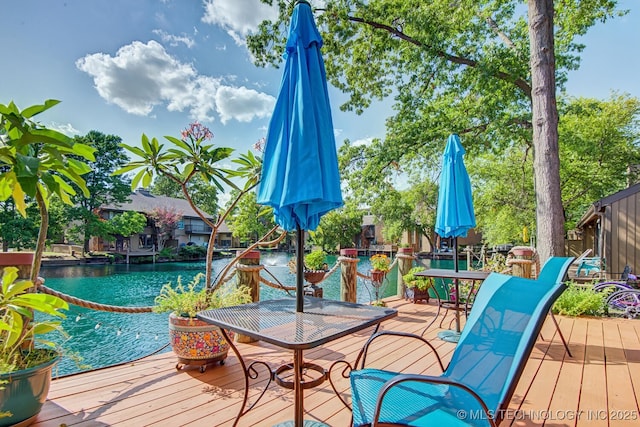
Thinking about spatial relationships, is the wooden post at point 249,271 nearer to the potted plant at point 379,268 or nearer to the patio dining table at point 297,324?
the patio dining table at point 297,324

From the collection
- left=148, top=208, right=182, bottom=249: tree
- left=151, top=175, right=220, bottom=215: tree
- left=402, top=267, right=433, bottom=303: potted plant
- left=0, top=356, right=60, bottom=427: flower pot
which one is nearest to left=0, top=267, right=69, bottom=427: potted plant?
left=0, top=356, right=60, bottom=427: flower pot

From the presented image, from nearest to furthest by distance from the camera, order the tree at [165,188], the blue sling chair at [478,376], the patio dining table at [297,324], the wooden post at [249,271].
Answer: the blue sling chair at [478,376], the patio dining table at [297,324], the wooden post at [249,271], the tree at [165,188]

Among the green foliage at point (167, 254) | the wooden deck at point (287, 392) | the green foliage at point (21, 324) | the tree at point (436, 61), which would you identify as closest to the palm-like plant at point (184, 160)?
the wooden deck at point (287, 392)

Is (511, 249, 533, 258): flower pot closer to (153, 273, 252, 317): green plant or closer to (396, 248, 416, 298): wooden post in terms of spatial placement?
(396, 248, 416, 298): wooden post

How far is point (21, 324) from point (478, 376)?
8.09 ft

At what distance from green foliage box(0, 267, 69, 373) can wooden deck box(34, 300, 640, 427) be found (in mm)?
400

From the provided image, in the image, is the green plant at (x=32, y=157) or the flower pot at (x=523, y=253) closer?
the green plant at (x=32, y=157)

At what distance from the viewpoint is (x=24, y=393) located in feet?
6.10

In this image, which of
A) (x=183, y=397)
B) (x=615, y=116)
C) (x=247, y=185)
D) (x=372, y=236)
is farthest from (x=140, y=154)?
(x=372, y=236)

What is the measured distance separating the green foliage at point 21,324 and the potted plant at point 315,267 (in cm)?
330

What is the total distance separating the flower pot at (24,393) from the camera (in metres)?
1.80

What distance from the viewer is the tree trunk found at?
5125mm

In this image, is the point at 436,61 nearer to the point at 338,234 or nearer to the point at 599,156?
the point at 599,156

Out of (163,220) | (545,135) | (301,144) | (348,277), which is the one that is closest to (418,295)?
(348,277)
